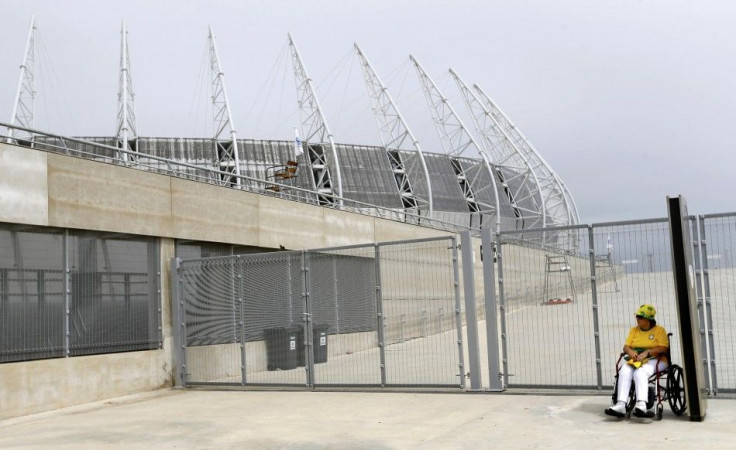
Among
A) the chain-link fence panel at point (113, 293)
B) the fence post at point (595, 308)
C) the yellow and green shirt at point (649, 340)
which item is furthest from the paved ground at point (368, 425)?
the chain-link fence panel at point (113, 293)

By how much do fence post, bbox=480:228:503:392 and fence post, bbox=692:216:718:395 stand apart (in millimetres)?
2895

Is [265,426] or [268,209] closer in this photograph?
[265,426]

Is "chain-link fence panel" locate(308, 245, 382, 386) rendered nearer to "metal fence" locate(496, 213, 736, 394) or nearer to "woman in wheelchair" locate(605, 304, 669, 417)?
"metal fence" locate(496, 213, 736, 394)

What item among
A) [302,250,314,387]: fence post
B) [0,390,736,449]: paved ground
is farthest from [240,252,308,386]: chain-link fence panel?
[0,390,736,449]: paved ground

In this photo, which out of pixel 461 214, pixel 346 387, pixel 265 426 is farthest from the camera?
pixel 461 214

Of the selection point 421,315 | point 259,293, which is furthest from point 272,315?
point 421,315

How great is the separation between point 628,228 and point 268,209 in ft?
31.5

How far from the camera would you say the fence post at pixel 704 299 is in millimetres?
10273

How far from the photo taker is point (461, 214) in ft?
207

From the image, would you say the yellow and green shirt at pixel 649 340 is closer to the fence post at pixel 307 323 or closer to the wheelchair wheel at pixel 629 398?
the wheelchair wheel at pixel 629 398

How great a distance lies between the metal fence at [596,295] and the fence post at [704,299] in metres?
0.01

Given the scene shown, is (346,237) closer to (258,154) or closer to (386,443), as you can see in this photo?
(386,443)

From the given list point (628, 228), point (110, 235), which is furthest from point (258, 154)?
point (628, 228)

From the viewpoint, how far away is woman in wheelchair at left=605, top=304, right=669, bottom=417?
344 inches
